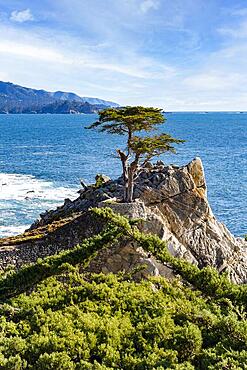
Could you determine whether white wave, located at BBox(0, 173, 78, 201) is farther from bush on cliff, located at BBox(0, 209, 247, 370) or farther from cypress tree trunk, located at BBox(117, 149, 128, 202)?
bush on cliff, located at BBox(0, 209, 247, 370)

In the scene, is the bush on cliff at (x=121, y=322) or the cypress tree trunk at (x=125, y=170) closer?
the bush on cliff at (x=121, y=322)

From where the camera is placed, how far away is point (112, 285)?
12719 millimetres

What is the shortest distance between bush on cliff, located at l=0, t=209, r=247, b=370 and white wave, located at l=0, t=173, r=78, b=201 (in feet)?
114

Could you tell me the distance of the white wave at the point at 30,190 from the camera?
48.8 metres

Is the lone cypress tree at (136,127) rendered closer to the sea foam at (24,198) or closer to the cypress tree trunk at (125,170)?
the cypress tree trunk at (125,170)

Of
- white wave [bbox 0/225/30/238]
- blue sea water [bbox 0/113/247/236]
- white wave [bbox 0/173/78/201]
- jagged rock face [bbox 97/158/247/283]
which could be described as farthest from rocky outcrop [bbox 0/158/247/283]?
white wave [bbox 0/173/78/201]

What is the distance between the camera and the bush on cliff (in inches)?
359

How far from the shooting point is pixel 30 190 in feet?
171

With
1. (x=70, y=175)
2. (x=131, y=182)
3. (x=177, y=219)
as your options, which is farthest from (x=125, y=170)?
(x=70, y=175)

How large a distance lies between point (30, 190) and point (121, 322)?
42.9m

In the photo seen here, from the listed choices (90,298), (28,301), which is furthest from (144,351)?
(28,301)

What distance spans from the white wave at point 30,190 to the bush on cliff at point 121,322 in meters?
34.6

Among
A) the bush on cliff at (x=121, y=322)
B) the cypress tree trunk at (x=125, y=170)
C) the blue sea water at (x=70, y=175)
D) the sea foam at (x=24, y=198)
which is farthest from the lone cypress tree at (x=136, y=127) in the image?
the sea foam at (x=24, y=198)

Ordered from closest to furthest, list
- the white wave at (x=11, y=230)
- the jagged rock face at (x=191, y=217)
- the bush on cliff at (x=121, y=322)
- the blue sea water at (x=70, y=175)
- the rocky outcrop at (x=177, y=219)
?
the bush on cliff at (x=121, y=322) → the rocky outcrop at (x=177, y=219) → the jagged rock face at (x=191, y=217) → the white wave at (x=11, y=230) → the blue sea water at (x=70, y=175)
